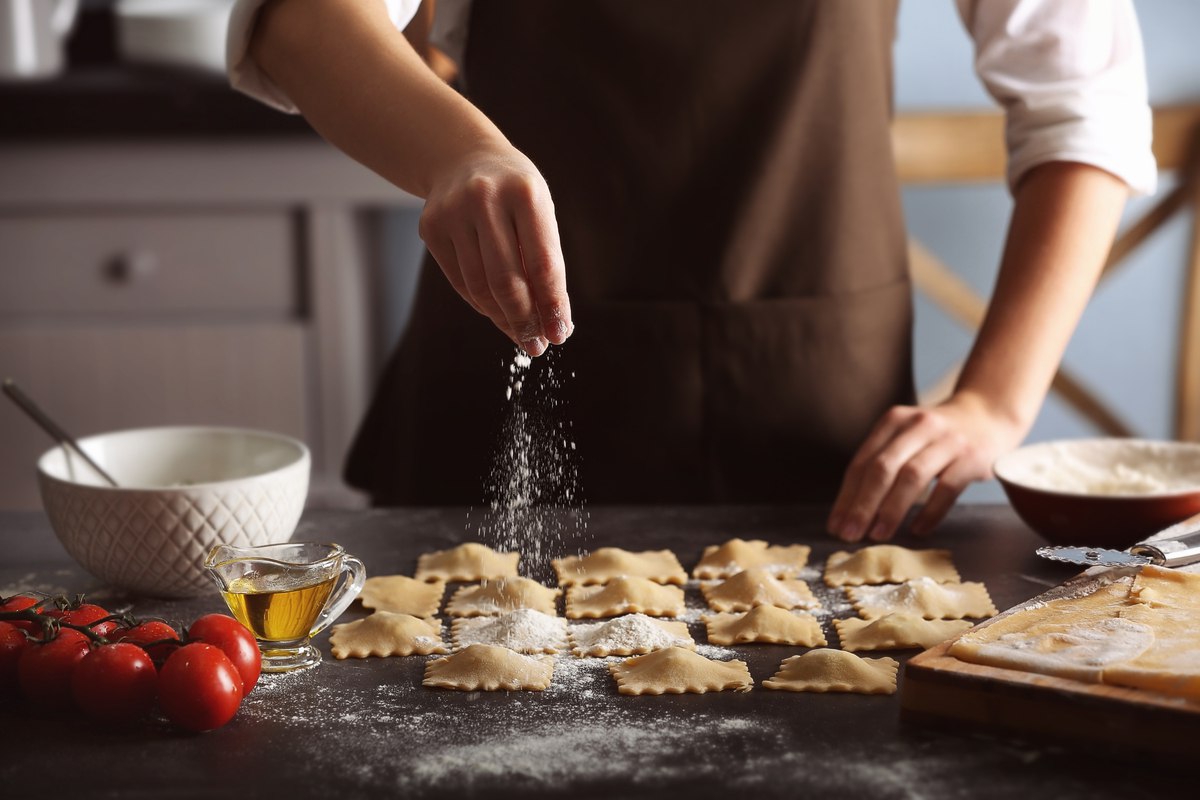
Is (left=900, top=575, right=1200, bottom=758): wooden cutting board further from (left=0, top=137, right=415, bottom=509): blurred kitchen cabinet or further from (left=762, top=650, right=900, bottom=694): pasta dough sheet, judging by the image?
(left=0, top=137, right=415, bottom=509): blurred kitchen cabinet

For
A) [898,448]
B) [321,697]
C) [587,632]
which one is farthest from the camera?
[898,448]

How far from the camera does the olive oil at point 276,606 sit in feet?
3.26

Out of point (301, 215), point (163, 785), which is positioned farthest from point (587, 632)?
point (301, 215)

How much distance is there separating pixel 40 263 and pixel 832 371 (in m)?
1.78

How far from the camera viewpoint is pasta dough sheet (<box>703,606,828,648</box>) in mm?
1057

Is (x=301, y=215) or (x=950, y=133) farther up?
(x=950, y=133)

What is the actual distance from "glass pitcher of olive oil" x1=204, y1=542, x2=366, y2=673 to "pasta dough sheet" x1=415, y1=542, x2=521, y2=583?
0.21 m

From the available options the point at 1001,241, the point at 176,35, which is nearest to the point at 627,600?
the point at 176,35

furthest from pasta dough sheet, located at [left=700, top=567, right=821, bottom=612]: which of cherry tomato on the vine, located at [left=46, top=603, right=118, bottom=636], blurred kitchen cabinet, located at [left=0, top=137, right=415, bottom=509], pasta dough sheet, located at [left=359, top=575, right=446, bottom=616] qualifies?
blurred kitchen cabinet, located at [left=0, top=137, right=415, bottom=509]

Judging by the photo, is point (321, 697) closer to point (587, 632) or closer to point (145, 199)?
point (587, 632)

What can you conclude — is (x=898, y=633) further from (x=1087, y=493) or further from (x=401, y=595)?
(x=401, y=595)

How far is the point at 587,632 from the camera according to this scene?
1088 millimetres

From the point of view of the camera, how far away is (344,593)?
105 centimetres

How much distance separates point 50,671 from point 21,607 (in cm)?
9
